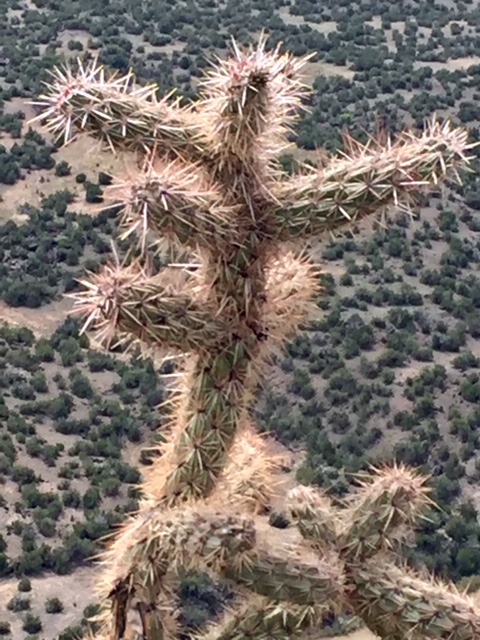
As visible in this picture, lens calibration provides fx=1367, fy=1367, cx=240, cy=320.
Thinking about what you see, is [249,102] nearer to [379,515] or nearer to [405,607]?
[379,515]

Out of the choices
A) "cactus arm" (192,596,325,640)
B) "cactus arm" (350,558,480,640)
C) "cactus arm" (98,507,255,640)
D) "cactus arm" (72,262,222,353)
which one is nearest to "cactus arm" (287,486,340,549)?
"cactus arm" (350,558,480,640)

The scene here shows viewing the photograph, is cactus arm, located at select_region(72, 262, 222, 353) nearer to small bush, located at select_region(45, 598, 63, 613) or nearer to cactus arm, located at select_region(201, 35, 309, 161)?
cactus arm, located at select_region(201, 35, 309, 161)

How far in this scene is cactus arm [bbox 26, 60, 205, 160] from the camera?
14.5 ft

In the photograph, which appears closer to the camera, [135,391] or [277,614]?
[277,614]

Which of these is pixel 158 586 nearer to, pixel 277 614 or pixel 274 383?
pixel 277 614

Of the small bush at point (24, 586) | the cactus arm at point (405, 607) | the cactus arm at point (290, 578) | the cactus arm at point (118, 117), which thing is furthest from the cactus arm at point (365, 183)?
the small bush at point (24, 586)

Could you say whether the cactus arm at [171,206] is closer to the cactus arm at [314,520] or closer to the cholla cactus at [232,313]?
the cholla cactus at [232,313]

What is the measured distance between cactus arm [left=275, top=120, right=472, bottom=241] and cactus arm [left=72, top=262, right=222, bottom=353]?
1.40 ft

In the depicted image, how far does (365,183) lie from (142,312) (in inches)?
33.8

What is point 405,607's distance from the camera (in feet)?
16.1

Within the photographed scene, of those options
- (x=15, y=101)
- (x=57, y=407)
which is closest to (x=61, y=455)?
(x=57, y=407)

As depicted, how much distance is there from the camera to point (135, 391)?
22.1 meters

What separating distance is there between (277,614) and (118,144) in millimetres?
1733

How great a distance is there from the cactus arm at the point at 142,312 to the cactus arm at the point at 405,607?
41.7 inches
